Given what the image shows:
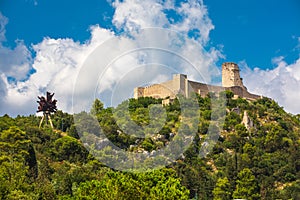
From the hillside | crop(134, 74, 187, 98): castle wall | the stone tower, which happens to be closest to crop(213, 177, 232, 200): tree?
the hillside

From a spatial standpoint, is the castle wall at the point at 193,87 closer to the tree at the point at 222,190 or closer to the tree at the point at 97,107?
the tree at the point at 97,107

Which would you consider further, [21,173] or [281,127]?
[281,127]

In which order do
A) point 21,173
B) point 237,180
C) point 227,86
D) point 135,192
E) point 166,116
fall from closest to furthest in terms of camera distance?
Result: point 135,192
point 21,173
point 237,180
point 166,116
point 227,86

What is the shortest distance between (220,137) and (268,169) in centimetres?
1277

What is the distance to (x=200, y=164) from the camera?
217 feet

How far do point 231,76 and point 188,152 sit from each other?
1394 inches

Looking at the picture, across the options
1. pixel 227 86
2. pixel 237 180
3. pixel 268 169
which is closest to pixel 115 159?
pixel 237 180

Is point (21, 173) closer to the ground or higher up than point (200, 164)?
closer to the ground

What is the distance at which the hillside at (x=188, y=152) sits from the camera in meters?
49.1

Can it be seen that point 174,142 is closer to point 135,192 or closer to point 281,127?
point 281,127

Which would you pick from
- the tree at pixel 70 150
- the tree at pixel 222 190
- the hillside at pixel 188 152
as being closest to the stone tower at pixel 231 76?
the hillside at pixel 188 152

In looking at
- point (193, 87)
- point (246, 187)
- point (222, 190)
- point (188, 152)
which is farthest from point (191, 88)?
point (222, 190)

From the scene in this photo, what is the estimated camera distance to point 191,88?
3359 inches

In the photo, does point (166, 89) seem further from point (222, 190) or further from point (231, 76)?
point (222, 190)
